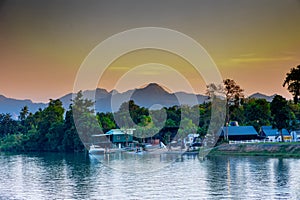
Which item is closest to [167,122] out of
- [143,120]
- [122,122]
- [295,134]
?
[143,120]

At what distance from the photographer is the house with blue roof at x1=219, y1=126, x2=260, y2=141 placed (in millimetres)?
61688

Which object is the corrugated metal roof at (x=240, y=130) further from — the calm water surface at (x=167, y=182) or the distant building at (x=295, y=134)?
the calm water surface at (x=167, y=182)

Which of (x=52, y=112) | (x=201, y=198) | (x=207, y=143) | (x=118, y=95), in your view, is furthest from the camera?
(x=118, y=95)

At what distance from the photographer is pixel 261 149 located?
49.0 meters

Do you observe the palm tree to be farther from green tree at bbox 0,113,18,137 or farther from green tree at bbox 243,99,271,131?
green tree at bbox 0,113,18,137

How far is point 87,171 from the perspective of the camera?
134ft

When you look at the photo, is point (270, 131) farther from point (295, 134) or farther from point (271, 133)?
point (295, 134)

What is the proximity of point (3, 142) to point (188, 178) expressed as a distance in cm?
6997

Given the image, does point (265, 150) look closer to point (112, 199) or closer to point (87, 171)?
point (87, 171)

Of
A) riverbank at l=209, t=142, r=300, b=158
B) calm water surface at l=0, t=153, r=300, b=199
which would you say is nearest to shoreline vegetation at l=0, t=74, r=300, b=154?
riverbank at l=209, t=142, r=300, b=158

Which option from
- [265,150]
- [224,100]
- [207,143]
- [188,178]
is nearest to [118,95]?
[224,100]

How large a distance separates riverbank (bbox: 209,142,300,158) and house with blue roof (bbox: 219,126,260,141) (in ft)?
22.7

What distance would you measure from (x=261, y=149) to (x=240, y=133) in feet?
42.8

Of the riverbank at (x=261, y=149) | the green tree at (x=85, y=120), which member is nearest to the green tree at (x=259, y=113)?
the riverbank at (x=261, y=149)
